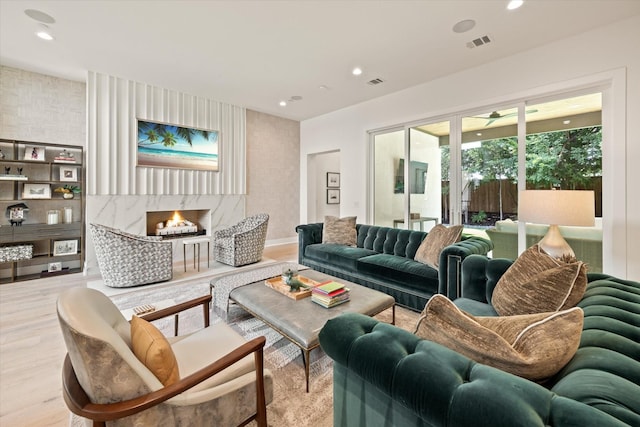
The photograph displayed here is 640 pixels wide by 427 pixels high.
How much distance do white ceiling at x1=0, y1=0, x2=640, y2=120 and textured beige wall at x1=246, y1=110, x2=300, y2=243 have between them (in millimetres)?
1786

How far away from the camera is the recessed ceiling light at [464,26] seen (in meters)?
2.95

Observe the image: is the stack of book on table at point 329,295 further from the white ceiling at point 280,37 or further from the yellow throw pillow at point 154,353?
the white ceiling at point 280,37

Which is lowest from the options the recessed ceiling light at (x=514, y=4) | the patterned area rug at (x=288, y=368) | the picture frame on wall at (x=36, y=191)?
the patterned area rug at (x=288, y=368)

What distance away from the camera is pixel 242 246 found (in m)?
4.72

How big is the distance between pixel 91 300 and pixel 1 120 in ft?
16.2

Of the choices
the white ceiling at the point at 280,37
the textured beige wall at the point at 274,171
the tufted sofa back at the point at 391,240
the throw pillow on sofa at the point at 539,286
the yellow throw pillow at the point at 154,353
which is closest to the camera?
the yellow throw pillow at the point at 154,353

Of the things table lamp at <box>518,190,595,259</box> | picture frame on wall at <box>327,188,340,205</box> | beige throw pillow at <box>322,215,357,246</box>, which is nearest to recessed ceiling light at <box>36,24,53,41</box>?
beige throw pillow at <box>322,215,357,246</box>

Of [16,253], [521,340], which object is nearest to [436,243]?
[521,340]

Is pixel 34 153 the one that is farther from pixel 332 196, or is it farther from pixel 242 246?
pixel 332 196

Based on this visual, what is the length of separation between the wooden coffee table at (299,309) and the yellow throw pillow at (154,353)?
826mm

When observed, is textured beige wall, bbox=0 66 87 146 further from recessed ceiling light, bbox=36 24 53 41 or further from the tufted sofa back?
the tufted sofa back

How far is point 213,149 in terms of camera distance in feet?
18.5

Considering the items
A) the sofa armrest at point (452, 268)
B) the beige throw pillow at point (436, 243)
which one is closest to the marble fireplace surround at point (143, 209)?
the beige throw pillow at point (436, 243)

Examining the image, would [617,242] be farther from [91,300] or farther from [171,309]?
[91,300]
